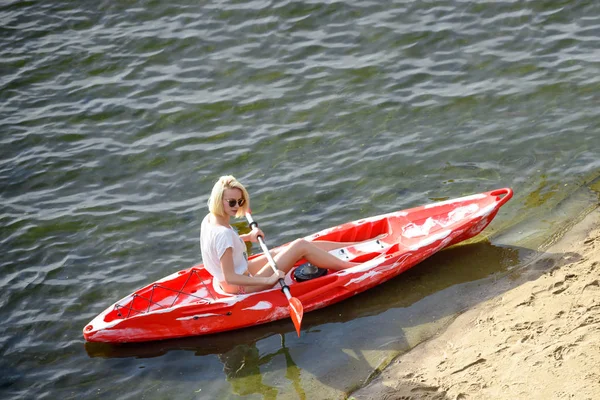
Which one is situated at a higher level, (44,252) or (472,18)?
(472,18)

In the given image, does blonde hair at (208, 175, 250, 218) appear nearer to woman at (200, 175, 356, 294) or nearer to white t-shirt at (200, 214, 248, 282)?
woman at (200, 175, 356, 294)

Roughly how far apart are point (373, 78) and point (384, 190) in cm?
264

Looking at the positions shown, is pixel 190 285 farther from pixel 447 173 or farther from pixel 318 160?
pixel 447 173

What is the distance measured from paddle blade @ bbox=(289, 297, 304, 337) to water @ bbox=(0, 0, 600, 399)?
0.37m

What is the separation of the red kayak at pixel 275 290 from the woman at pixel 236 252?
0.45 ft

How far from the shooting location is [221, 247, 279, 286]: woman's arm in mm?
7375

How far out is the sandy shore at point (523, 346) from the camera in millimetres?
5629

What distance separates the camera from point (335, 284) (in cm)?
770

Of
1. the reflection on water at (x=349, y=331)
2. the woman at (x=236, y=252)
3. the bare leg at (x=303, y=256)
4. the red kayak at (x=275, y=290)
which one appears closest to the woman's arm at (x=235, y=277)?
the woman at (x=236, y=252)

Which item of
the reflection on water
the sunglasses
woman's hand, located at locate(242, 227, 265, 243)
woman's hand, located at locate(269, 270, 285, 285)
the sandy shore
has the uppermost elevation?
the sunglasses

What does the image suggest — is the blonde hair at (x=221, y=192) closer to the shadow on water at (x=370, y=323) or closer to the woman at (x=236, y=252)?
the woman at (x=236, y=252)

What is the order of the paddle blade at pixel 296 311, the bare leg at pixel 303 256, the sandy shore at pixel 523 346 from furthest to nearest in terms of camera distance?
the bare leg at pixel 303 256, the paddle blade at pixel 296 311, the sandy shore at pixel 523 346

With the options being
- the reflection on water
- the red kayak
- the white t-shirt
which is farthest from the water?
the white t-shirt

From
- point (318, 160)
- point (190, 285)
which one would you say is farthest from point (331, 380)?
point (318, 160)
